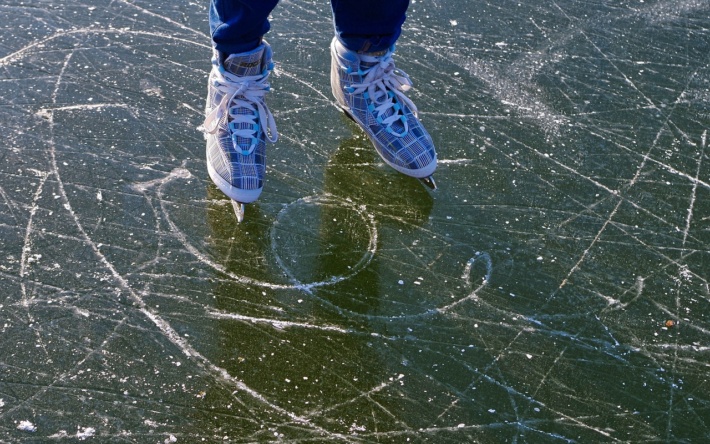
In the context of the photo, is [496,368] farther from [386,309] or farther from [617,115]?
[617,115]

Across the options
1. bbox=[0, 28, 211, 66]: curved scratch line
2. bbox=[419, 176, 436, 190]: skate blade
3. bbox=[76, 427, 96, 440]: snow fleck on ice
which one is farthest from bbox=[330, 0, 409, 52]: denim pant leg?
bbox=[76, 427, 96, 440]: snow fleck on ice

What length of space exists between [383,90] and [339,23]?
0.21 meters

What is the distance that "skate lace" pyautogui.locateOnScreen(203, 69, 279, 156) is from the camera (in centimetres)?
198

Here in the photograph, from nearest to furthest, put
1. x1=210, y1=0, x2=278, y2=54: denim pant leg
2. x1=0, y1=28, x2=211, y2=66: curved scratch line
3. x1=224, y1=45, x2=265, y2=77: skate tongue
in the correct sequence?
1. x1=210, y1=0, x2=278, y2=54: denim pant leg
2. x1=224, y1=45, x2=265, y2=77: skate tongue
3. x1=0, y1=28, x2=211, y2=66: curved scratch line

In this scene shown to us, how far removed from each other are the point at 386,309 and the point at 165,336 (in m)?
0.45

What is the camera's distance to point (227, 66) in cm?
196

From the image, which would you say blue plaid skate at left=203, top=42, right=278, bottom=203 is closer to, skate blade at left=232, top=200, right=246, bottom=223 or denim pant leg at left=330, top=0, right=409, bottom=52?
skate blade at left=232, top=200, right=246, bottom=223

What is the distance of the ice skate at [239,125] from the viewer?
1936mm

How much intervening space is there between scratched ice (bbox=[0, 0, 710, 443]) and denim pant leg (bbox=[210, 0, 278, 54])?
1.14ft

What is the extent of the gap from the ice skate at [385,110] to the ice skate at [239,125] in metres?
0.22

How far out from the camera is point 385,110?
212 cm

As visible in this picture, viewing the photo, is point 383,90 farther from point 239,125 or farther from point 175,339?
point 175,339

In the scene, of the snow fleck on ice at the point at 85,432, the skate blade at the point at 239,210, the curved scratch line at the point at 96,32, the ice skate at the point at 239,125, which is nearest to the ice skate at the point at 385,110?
the ice skate at the point at 239,125

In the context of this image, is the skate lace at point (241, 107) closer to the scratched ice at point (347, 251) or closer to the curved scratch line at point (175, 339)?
the scratched ice at point (347, 251)
